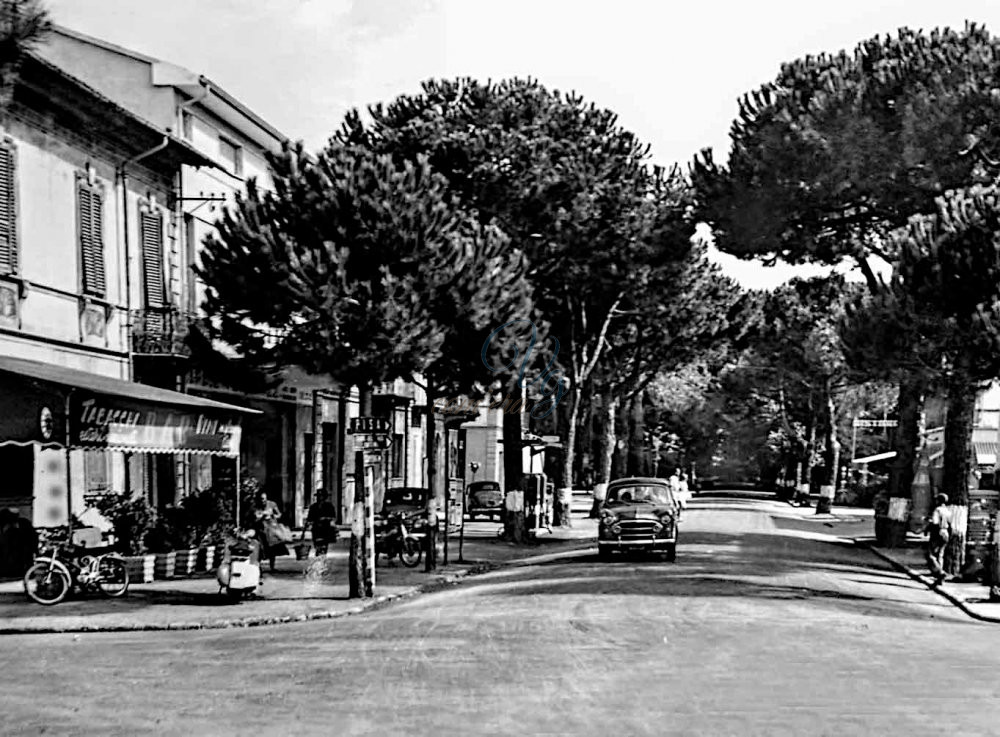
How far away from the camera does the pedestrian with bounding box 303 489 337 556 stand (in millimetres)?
25172

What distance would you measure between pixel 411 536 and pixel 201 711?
50.4 ft

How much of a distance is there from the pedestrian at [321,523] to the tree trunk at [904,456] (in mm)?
15535

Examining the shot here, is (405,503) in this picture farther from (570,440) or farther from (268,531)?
(268,531)

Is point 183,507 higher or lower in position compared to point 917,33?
lower

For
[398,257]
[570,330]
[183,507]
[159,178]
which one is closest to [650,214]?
[570,330]

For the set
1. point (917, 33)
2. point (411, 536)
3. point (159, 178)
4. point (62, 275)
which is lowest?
point (411, 536)

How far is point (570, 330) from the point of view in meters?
40.6

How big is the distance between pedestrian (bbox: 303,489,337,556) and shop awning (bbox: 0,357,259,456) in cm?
514

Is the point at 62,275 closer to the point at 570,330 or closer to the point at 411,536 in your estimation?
the point at 411,536

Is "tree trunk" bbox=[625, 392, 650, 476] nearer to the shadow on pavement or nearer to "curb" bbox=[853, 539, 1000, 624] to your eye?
"curb" bbox=[853, 539, 1000, 624]

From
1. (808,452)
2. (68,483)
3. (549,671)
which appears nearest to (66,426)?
(68,483)

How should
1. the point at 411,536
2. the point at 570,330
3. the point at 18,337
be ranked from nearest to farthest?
the point at 18,337, the point at 411,536, the point at 570,330

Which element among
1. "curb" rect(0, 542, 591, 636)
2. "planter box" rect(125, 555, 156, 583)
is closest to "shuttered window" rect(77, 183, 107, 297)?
"planter box" rect(125, 555, 156, 583)

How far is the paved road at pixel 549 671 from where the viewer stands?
9.19m
